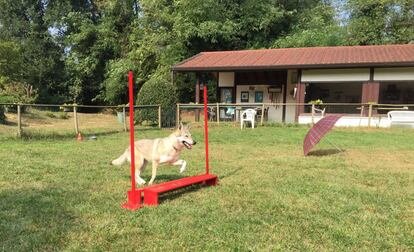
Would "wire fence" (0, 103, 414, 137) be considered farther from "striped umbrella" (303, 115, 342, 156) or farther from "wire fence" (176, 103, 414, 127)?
"striped umbrella" (303, 115, 342, 156)

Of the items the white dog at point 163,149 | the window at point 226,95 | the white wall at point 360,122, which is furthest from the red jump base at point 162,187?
the window at point 226,95

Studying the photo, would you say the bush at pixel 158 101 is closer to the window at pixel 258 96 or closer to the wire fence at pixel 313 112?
the wire fence at pixel 313 112

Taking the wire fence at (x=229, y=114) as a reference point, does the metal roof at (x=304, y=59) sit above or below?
above

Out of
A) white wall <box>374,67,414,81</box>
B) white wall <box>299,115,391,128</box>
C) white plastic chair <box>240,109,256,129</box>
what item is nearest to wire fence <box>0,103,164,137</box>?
white plastic chair <box>240,109,256,129</box>

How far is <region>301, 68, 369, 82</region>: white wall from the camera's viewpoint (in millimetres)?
18672

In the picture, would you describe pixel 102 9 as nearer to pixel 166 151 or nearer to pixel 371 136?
pixel 371 136

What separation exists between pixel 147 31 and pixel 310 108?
1608 cm

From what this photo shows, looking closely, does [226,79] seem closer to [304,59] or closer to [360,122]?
[304,59]

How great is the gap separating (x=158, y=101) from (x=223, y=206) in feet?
44.2

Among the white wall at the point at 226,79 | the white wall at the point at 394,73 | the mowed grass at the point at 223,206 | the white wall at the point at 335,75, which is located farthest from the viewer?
the white wall at the point at 226,79

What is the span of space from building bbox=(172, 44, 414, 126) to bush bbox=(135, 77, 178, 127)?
10.3ft

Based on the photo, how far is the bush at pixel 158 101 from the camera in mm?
17594

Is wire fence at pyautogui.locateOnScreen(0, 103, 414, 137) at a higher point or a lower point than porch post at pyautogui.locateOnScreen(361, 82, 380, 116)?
lower

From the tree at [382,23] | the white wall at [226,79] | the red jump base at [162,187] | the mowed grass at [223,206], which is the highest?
the tree at [382,23]
